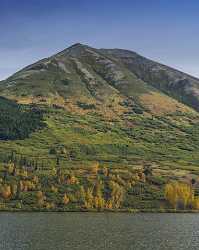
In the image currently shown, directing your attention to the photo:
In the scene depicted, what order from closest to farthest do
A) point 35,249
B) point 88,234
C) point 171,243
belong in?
1. point 35,249
2. point 171,243
3. point 88,234

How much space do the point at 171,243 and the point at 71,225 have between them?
46.5 meters

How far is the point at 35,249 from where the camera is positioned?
331 ft

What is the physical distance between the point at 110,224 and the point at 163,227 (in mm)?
18819

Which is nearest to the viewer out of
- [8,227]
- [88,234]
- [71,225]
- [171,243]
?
[171,243]

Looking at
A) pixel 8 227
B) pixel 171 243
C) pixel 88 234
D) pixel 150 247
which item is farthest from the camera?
pixel 8 227

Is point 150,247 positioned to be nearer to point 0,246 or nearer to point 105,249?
point 105,249

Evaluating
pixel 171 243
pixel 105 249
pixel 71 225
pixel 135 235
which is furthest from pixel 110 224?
pixel 105 249

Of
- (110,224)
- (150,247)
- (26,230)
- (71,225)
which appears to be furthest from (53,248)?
(110,224)

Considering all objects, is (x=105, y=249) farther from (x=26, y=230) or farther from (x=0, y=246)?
(x=26, y=230)

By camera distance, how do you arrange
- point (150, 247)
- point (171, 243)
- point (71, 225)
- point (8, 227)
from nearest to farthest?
point (150, 247), point (171, 243), point (8, 227), point (71, 225)

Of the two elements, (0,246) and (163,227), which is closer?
(0,246)

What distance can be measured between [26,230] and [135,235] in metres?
31.9

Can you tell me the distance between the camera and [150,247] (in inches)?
4390

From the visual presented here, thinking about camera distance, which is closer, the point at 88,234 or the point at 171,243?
the point at 171,243
